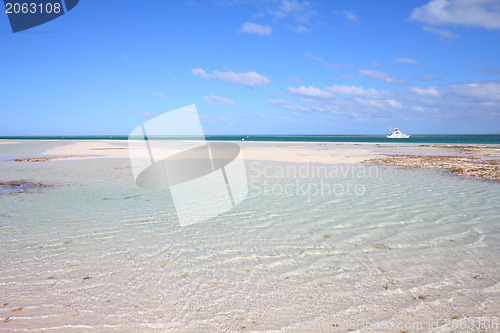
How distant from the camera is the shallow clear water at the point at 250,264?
142 inches

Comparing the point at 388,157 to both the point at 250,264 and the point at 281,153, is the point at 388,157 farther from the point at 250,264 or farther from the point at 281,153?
the point at 250,264

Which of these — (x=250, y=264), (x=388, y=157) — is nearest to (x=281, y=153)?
(x=388, y=157)

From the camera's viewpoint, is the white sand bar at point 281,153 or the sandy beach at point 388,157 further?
the white sand bar at point 281,153

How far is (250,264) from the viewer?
4.99 m

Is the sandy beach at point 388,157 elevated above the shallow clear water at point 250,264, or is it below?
above

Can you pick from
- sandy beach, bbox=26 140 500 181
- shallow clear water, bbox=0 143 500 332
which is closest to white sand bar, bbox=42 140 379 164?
sandy beach, bbox=26 140 500 181

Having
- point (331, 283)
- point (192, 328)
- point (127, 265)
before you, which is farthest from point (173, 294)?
point (331, 283)

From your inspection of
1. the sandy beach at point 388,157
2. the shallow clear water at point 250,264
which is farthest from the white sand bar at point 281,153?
the shallow clear water at point 250,264

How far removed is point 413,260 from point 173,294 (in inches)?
154

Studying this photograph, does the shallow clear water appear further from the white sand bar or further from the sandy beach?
the white sand bar

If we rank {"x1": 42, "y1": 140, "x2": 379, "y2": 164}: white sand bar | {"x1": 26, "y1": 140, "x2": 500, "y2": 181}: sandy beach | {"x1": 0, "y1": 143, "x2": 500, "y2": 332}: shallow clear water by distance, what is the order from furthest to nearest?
{"x1": 42, "y1": 140, "x2": 379, "y2": 164}: white sand bar < {"x1": 26, "y1": 140, "x2": 500, "y2": 181}: sandy beach < {"x1": 0, "y1": 143, "x2": 500, "y2": 332}: shallow clear water

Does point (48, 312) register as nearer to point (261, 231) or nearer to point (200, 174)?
point (261, 231)

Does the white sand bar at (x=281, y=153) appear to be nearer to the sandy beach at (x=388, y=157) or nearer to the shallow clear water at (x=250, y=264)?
the sandy beach at (x=388, y=157)

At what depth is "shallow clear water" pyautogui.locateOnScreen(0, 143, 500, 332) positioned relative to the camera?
361 centimetres
